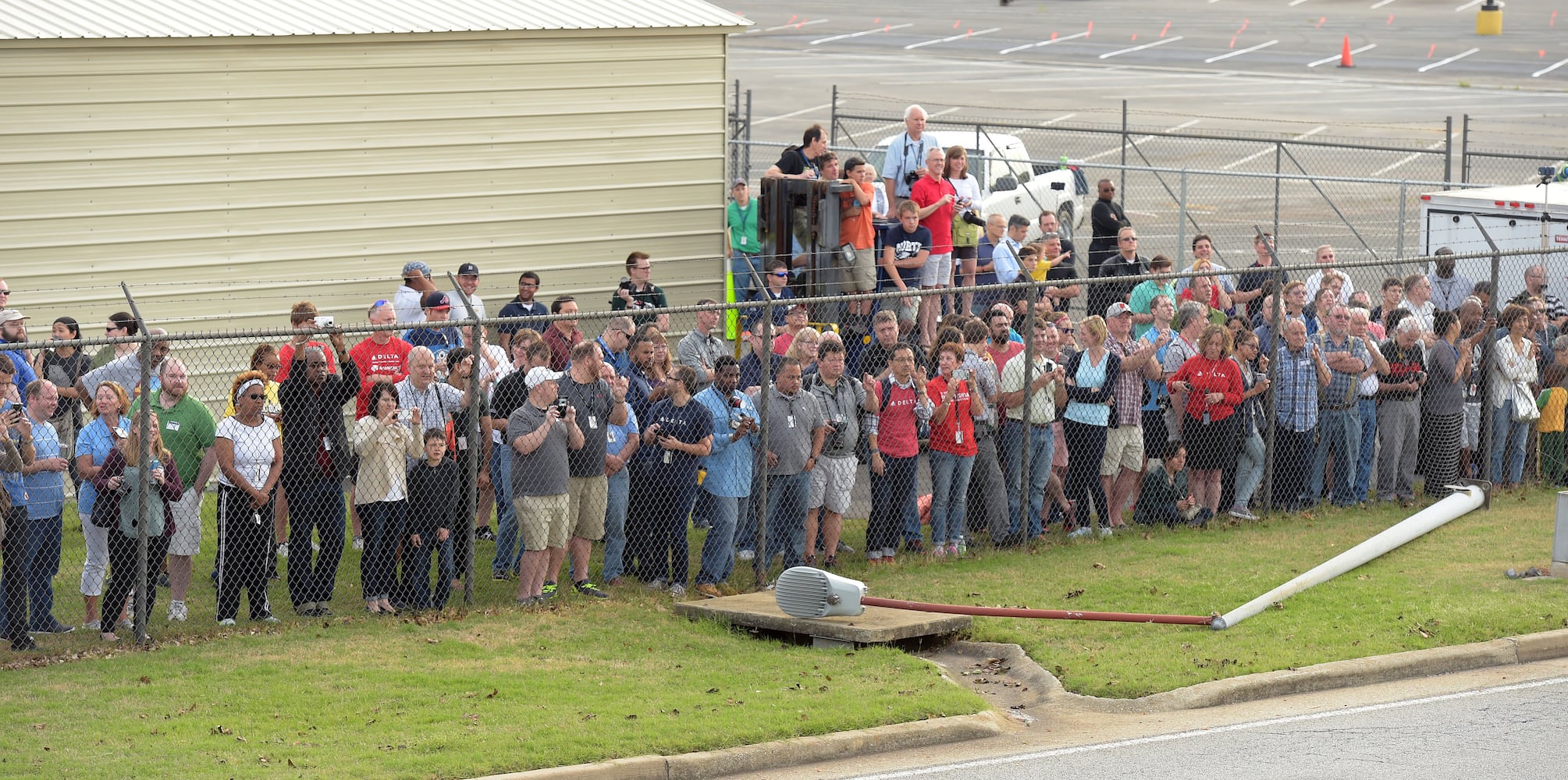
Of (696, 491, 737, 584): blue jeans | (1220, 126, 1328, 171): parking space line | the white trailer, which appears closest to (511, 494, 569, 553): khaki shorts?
(696, 491, 737, 584): blue jeans

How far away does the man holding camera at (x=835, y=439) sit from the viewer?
13.7 m

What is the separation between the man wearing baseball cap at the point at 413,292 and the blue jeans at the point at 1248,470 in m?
6.89

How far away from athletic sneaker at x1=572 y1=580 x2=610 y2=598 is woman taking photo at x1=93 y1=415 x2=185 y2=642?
267 centimetres

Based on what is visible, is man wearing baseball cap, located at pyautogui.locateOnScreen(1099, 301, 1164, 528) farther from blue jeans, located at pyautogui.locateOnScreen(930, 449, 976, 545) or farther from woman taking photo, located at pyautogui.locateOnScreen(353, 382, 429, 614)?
woman taking photo, located at pyautogui.locateOnScreen(353, 382, 429, 614)

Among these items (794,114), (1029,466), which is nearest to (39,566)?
(1029,466)

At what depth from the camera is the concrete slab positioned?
1192cm

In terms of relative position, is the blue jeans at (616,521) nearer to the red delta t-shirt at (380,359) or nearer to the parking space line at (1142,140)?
the red delta t-shirt at (380,359)

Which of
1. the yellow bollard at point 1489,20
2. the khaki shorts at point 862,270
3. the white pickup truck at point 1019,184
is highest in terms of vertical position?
the yellow bollard at point 1489,20

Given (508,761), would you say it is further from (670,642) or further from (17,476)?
(17,476)

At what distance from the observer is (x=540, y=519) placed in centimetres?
1269

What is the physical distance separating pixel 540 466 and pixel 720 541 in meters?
1.48

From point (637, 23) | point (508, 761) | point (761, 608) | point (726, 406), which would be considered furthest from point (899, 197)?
point (508, 761)

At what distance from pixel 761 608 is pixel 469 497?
80.4 inches

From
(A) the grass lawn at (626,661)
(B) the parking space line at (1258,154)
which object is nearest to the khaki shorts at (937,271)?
(A) the grass lawn at (626,661)
